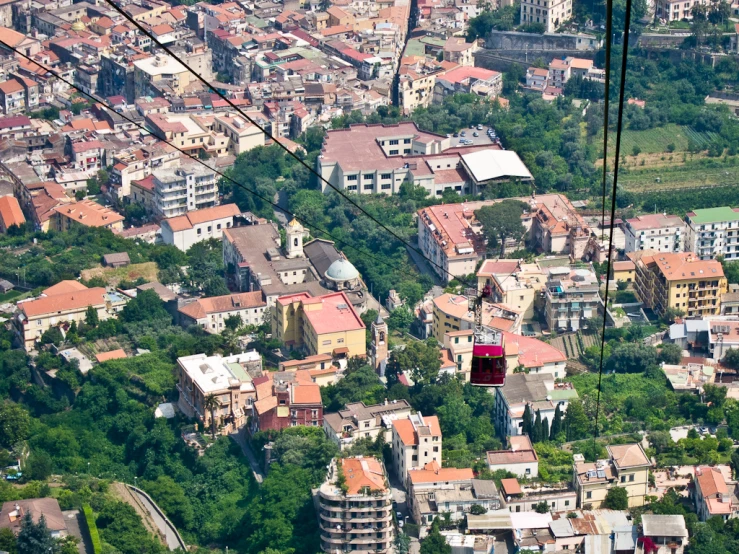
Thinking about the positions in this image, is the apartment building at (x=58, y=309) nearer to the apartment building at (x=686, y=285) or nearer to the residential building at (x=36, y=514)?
the residential building at (x=36, y=514)

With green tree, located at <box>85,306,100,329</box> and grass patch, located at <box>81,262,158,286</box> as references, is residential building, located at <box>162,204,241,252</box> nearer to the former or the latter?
grass patch, located at <box>81,262,158,286</box>

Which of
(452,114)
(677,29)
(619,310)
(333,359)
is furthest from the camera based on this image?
(677,29)

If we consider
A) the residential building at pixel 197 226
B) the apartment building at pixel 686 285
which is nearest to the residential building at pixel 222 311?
the residential building at pixel 197 226

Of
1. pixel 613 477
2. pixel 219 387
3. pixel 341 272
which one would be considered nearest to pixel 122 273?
pixel 341 272

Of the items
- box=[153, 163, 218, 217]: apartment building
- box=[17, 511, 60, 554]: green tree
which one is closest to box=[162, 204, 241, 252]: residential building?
box=[153, 163, 218, 217]: apartment building

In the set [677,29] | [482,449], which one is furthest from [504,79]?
[482,449]

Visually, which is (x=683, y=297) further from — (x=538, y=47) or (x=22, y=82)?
(x=22, y=82)
